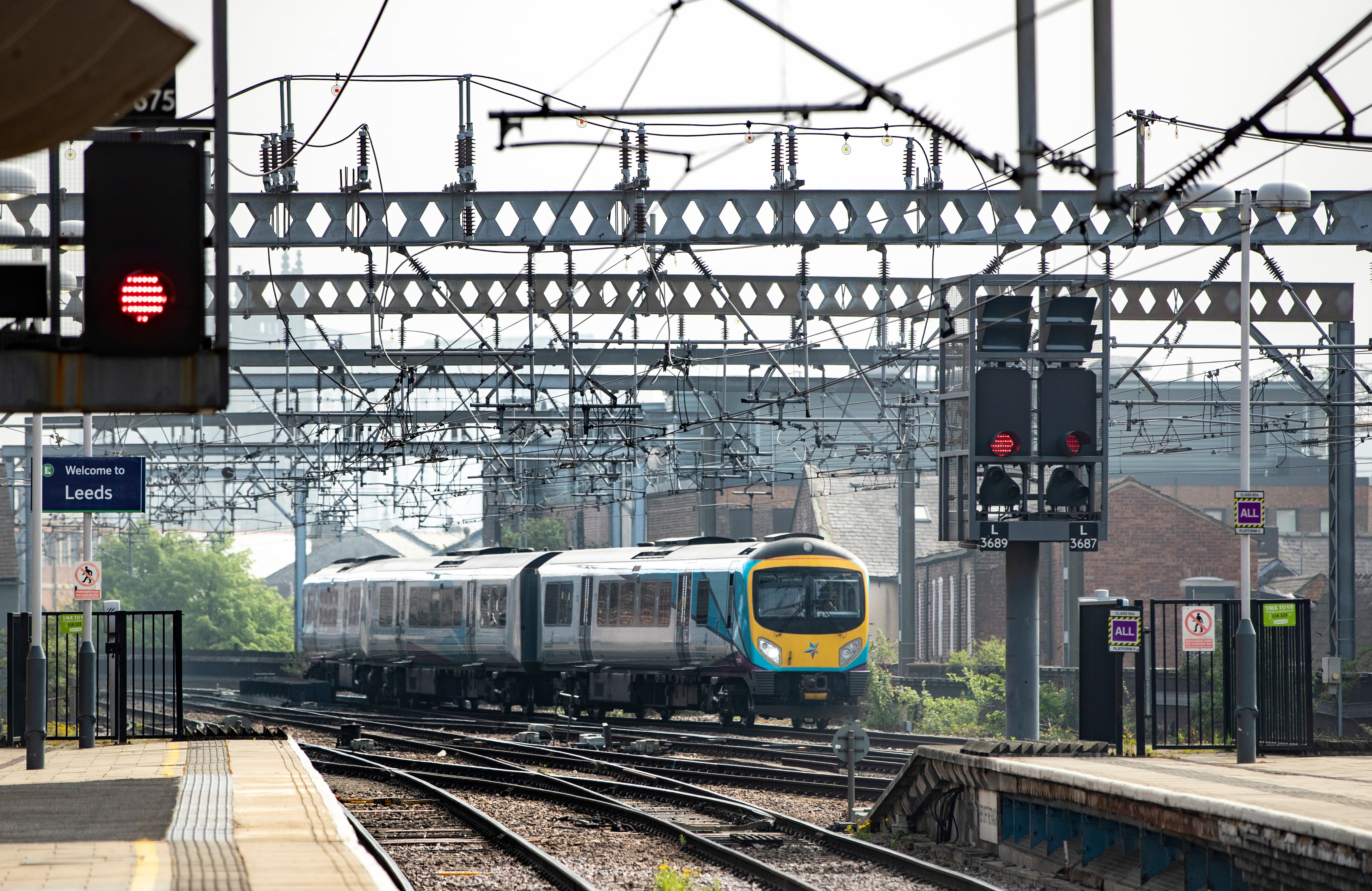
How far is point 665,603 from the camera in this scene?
27109mm

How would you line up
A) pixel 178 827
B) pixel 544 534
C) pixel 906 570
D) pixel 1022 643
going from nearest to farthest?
pixel 178 827, pixel 1022 643, pixel 906 570, pixel 544 534

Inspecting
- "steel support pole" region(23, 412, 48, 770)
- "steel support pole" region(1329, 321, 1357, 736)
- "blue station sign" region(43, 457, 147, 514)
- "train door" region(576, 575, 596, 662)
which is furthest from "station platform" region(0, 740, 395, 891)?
"steel support pole" region(1329, 321, 1357, 736)

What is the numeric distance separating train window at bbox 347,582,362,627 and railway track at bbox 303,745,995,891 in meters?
15.1

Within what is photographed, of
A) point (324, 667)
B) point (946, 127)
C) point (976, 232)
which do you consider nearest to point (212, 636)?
point (324, 667)

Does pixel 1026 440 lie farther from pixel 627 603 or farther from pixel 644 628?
pixel 627 603

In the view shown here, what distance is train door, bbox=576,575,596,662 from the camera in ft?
94.7

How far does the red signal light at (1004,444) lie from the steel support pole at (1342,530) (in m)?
11.0

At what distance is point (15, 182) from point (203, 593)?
64066 millimetres

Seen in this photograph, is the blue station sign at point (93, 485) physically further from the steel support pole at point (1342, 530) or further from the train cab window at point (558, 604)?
the steel support pole at point (1342, 530)

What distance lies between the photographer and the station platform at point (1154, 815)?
9523 millimetres

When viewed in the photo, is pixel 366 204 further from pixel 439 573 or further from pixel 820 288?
pixel 439 573

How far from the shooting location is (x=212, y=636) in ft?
232

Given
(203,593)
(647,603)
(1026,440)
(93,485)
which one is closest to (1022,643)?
(1026,440)

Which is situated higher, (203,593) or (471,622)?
(471,622)
